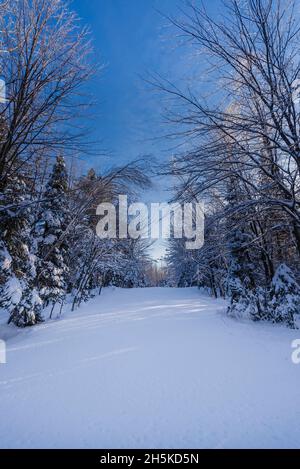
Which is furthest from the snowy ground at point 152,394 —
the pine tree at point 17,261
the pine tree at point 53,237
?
the pine tree at point 53,237

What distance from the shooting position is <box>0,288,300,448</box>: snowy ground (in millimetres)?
2100

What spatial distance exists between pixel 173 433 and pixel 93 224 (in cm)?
1451

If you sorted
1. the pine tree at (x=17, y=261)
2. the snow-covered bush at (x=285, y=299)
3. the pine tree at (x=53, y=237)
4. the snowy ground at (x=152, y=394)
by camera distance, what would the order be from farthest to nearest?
the pine tree at (x=53, y=237) < the snow-covered bush at (x=285, y=299) < the pine tree at (x=17, y=261) < the snowy ground at (x=152, y=394)

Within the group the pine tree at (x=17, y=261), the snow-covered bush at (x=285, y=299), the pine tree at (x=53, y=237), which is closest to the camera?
the pine tree at (x=17, y=261)

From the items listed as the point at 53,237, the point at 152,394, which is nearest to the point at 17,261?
the point at 53,237

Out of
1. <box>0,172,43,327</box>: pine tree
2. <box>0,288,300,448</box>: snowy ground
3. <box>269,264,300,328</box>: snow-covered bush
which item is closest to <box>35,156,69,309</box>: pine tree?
<box>0,172,43,327</box>: pine tree

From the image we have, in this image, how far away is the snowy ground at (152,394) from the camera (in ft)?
6.89

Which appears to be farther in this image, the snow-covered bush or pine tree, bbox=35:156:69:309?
pine tree, bbox=35:156:69:309

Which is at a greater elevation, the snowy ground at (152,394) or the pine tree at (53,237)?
the pine tree at (53,237)

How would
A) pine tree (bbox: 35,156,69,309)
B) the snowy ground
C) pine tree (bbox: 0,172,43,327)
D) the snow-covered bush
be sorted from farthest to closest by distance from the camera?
pine tree (bbox: 35,156,69,309) → the snow-covered bush → pine tree (bbox: 0,172,43,327) → the snowy ground

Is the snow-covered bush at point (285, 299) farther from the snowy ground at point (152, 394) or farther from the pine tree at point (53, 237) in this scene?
the pine tree at point (53, 237)

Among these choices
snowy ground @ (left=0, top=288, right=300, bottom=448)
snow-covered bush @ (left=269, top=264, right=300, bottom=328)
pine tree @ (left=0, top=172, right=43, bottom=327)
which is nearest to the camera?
snowy ground @ (left=0, top=288, right=300, bottom=448)

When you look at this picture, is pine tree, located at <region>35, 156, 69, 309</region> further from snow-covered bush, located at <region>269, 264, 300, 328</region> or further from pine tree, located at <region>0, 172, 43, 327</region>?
snow-covered bush, located at <region>269, 264, 300, 328</region>

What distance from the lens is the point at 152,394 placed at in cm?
294
